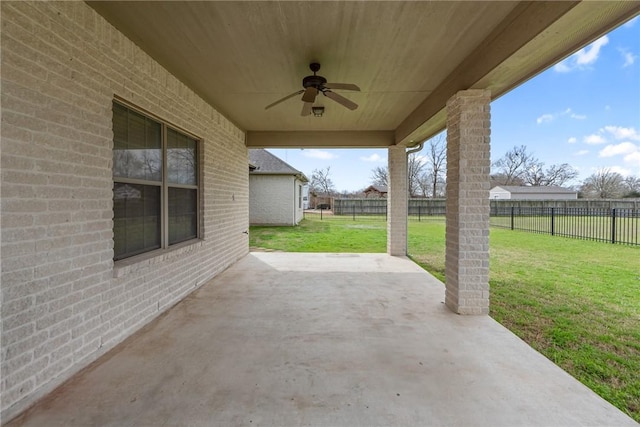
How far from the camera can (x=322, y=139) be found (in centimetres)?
654

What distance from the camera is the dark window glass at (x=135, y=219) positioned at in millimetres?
2785

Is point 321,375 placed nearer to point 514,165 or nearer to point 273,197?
point 273,197

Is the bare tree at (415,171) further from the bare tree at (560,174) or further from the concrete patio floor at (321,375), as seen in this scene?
the concrete patio floor at (321,375)

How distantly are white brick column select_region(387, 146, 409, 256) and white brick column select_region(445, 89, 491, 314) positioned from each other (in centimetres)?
334

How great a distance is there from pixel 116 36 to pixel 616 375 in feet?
17.0

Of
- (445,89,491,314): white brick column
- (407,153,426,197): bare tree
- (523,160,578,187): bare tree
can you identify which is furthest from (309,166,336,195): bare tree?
(445,89,491,314): white brick column

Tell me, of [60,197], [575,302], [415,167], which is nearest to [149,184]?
[60,197]

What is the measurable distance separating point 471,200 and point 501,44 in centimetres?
158

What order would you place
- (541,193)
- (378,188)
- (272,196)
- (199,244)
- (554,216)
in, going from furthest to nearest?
1. (378,188)
2. (541,193)
3. (272,196)
4. (554,216)
5. (199,244)

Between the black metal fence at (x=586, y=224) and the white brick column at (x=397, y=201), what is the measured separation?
687cm

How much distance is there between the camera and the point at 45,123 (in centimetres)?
194

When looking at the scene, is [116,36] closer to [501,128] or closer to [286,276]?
[286,276]

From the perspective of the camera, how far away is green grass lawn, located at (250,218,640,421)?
7.48ft

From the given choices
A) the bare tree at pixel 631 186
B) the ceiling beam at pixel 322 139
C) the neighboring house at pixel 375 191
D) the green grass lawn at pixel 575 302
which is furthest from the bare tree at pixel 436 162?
the ceiling beam at pixel 322 139
